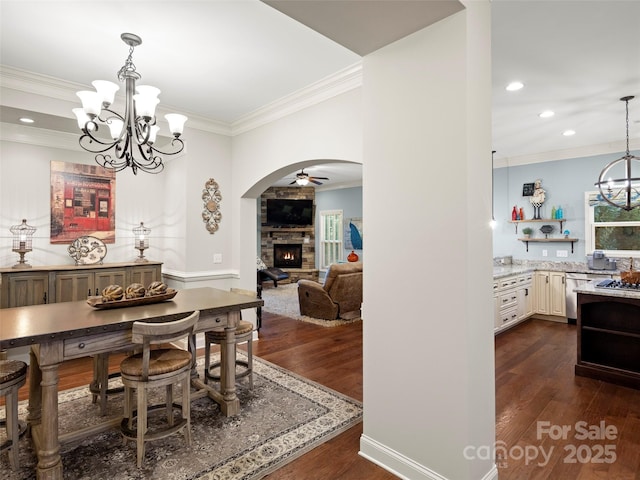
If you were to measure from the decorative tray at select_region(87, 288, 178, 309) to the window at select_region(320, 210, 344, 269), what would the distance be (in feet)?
24.3

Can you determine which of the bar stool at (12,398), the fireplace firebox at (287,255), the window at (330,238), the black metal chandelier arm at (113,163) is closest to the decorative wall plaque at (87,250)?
the black metal chandelier arm at (113,163)

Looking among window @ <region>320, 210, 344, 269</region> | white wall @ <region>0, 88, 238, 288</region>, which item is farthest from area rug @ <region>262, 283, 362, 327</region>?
white wall @ <region>0, 88, 238, 288</region>

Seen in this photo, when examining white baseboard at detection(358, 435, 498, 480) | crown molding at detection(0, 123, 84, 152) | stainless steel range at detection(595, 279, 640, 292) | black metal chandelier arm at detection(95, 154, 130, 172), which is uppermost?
crown molding at detection(0, 123, 84, 152)

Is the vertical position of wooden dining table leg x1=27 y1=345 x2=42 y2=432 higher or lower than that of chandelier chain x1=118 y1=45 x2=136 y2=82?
lower

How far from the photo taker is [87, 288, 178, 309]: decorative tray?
100 inches

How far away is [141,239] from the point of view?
15.6ft

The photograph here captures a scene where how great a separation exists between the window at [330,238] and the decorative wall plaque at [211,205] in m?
5.75

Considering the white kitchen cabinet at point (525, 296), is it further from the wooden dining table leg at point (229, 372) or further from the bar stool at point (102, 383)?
the bar stool at point (102, 383)

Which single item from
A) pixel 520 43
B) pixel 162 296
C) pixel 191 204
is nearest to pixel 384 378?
pixel 162 296


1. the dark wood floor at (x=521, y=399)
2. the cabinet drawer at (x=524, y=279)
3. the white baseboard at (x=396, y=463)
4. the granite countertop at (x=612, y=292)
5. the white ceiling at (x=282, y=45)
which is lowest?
the dark wood floor at (x=521, y=399)

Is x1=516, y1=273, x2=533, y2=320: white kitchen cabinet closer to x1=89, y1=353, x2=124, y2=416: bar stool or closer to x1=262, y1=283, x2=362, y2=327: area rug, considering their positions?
x1=262, y1=283, x2=362, y2=327: area rug

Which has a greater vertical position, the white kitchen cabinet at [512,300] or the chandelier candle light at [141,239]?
the chandelier candle light at [141,239]

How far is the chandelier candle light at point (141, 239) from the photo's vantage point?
4.64 m

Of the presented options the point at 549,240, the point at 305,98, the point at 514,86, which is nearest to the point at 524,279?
the point at 549,240
